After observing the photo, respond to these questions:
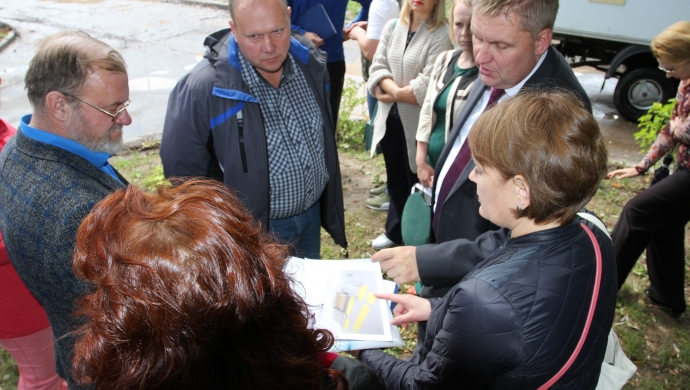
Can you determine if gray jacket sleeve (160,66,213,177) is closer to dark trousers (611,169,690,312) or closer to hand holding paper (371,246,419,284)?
hand holding paper (371,246,419,284)

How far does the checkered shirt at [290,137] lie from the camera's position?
2398mm

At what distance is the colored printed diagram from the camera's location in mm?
1755

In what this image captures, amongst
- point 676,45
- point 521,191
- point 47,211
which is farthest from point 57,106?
point 676,45

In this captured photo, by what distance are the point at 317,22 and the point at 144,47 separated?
26.3ft

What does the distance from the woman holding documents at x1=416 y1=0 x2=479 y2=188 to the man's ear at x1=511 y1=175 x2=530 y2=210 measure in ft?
4.32

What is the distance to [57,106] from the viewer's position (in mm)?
1611

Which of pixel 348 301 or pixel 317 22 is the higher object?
pixel 317 22

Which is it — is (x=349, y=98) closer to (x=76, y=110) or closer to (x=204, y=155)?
(x=204, y=155)

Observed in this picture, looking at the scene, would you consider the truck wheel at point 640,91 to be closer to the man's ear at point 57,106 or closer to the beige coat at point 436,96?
the beige coat at point 436,96

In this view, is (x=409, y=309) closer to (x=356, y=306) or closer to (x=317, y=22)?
(x=356, y=306)

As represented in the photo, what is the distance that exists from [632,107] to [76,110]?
7.46 m

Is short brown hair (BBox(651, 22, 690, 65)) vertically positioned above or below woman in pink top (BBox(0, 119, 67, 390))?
above

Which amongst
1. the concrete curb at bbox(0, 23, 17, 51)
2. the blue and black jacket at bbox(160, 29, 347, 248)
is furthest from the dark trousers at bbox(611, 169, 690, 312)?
the concrete curb at bbox(0, 23, 17, 51)

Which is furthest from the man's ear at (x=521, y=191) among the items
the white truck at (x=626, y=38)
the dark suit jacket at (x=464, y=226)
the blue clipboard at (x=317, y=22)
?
the white truck at (x=626, y=38)
